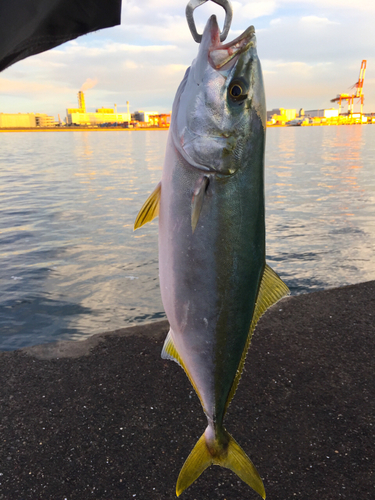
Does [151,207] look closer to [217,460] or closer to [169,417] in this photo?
[217,460]

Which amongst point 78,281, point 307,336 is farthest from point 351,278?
point 78,281

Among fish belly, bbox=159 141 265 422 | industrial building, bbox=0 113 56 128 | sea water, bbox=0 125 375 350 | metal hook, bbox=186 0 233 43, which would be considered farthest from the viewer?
industrial building, bbox=0 113 56 128

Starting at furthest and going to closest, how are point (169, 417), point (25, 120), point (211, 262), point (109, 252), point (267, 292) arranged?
1. point (25, 120)
2. point (109, 252)
3. point (169, 417)
4. point (267, 292)
5. point (211, 262)

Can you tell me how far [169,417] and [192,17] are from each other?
2848 millimetres

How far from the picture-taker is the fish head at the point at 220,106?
1.54 metres

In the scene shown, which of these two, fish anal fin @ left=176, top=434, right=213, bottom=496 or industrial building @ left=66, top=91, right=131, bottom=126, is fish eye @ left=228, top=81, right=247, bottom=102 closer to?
fish anal fin @ left=176, top=434, right=213, bottom=496

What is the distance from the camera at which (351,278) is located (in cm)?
889

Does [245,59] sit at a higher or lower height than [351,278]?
higher

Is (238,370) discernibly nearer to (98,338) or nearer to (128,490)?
(128,490)

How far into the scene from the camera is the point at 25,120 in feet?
465

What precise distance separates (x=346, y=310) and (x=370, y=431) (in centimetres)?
192

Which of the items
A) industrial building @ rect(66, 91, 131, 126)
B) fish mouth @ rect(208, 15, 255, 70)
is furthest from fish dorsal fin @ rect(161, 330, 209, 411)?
industrial building @ rect(66, 91, 131, 126)

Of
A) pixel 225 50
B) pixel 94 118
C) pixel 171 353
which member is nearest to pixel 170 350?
pixel 171 353

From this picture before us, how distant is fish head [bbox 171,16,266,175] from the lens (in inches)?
60.8
